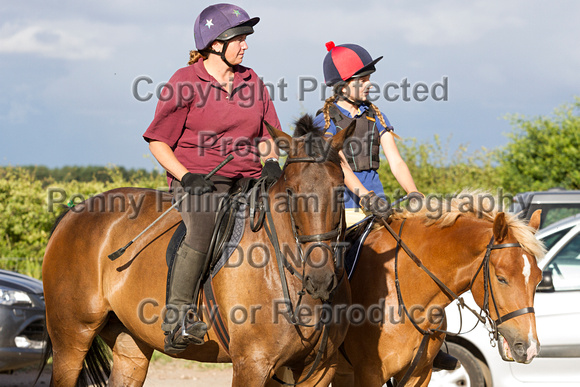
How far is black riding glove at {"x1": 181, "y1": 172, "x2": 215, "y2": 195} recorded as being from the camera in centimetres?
434

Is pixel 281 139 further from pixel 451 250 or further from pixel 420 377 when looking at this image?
pixel 420 377

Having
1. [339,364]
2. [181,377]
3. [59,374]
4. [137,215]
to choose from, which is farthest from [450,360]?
[181,377]

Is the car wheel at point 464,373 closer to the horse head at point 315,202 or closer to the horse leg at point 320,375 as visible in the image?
the horse leg at point 320,375

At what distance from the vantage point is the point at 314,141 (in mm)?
3854

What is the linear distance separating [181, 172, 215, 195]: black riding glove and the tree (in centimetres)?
1463

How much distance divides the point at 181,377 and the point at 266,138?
482 centimetres

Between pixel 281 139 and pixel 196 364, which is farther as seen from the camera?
pixel 196 364

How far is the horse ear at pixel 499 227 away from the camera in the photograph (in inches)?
166

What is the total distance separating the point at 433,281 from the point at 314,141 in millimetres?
1552

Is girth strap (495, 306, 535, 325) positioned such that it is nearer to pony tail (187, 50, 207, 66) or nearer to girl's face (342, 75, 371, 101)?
girl's face (342, 75, 371, 101)

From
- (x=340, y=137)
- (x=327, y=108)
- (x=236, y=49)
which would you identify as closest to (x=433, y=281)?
(x=340, y=137)

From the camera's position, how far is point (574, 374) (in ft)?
21.4

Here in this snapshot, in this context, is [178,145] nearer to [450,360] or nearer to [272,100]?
[272,100]

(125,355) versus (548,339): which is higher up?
(125,355)
